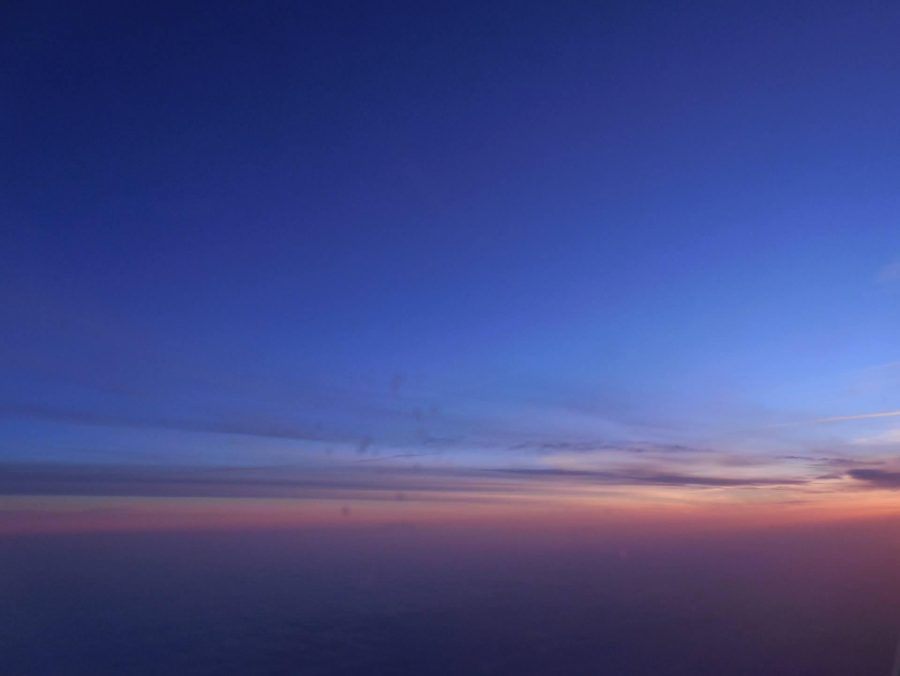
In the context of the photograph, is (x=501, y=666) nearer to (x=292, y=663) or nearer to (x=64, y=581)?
(x=292, y=663)

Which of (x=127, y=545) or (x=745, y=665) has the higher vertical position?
(x=127, y=545)

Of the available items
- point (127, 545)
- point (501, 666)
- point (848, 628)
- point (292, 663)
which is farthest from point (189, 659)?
point (127, 545)

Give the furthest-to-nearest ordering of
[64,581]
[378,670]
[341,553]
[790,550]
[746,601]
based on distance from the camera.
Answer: [790,550], [341,553], [64,581], [746,601], [378,670]

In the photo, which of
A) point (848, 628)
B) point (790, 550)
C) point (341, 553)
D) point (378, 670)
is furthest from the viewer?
point (790, 550)

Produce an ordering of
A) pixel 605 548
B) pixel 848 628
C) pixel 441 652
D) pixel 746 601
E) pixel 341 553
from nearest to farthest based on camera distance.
→ pixel 441 652 < pixel 848 628 < pixel 746 601 < pixel 341 553 < pixel 605 548

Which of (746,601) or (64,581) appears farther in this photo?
(64,581)

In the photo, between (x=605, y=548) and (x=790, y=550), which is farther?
(x=605, y=548)

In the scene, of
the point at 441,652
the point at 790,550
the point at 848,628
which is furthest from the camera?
the point at 790,550

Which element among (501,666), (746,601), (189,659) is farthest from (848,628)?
(189,659)

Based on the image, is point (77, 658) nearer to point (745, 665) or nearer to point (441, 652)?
point (441, 652)
